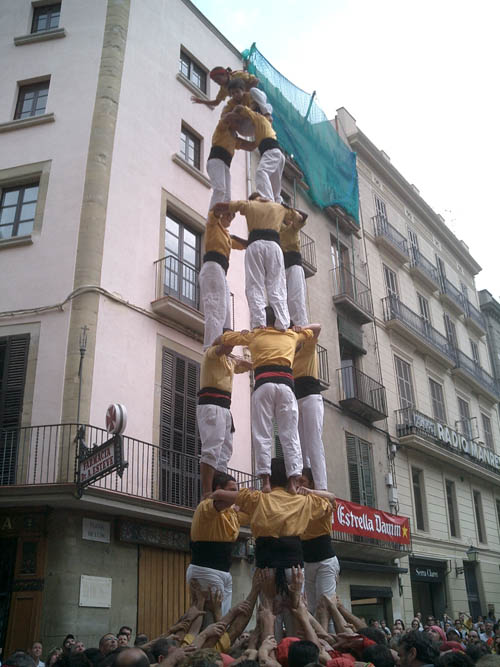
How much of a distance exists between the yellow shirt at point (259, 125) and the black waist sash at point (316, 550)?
541 centimetres

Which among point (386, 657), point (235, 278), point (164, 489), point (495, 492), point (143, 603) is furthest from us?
point (495, 492)

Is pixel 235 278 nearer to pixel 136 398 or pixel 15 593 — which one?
pixel 136 398

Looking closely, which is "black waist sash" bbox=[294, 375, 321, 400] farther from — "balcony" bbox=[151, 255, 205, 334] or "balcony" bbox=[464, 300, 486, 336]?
"balcony" bbox=[464, 300, 486, 336]

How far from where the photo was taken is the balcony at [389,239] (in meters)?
26.1

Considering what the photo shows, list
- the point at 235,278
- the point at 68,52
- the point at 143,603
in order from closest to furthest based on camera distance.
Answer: the point at 143,603 < the point at 68,52 < the point at 235,278

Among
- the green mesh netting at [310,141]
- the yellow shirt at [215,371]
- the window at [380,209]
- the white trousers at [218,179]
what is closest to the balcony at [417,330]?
the green mesh netting at [310,141]

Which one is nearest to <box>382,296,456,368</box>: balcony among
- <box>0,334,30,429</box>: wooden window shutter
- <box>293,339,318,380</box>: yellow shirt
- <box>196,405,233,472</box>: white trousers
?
<box>0,334,30,429</box>: wooden window shutter

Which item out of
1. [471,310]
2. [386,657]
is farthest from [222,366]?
[471,310]

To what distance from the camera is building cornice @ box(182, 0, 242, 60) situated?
19575 millimetres

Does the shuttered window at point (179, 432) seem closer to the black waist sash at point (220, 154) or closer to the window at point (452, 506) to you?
the black waist sash at point (220, 154)

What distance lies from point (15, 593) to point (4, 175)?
9.19 metres

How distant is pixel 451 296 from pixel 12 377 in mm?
23127

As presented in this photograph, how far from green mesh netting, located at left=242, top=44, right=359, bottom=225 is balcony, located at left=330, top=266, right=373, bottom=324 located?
91.5 inches

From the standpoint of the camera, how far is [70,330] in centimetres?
1353
